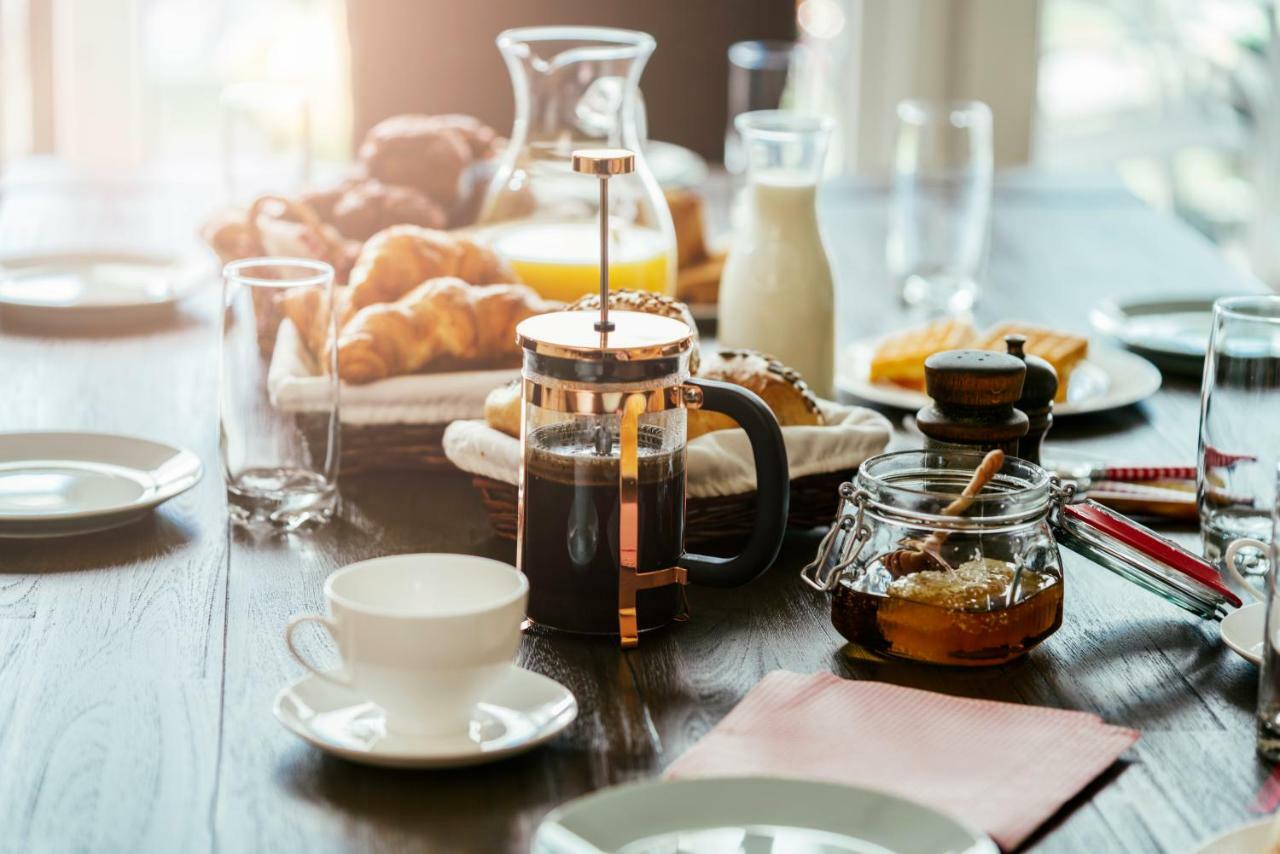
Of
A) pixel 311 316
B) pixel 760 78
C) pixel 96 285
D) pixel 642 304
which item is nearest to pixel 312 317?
pixel 311 316

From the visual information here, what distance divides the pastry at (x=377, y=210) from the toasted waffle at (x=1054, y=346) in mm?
676

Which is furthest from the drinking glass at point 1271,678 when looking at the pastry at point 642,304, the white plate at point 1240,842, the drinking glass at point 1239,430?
the pastry at point 642,304

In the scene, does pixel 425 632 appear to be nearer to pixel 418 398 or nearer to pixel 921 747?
pixel 921 747

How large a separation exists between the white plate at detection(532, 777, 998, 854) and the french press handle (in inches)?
9.3

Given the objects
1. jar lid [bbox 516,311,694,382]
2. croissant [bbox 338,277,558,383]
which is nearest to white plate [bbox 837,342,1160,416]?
croissant [bbox 338,277,558,383]

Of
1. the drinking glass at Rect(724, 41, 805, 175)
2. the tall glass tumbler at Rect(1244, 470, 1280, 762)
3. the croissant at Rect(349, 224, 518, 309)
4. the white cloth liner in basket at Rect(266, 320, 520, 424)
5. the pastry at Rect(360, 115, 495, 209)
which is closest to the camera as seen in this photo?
the tall glass tumbler at Rect(1244, 470, 1280, 762)

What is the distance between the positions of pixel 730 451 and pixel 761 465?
0.16 m

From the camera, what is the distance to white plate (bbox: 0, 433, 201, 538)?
45.0 inches

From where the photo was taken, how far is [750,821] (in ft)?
2.40

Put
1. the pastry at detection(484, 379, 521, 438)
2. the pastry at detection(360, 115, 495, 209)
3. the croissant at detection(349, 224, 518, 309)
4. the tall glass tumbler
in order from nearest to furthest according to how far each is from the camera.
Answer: the tall glass tumbler, the pastry at detection(484, 379, 521, 438), the croissant at detection(349, 224, 518, 309), the pastry at detection(360, 115, 495, 209)

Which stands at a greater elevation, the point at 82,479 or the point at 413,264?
the point at 413,264

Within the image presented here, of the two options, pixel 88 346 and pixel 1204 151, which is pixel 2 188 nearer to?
pixel 88 346

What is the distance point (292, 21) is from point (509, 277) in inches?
95.8

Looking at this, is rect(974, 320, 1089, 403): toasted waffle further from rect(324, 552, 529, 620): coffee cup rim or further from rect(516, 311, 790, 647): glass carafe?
rect(324, 552, 529, 620): coffee cup rim
